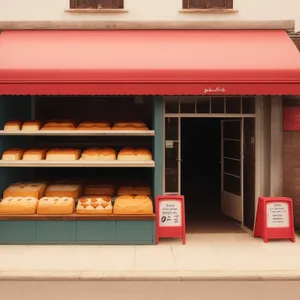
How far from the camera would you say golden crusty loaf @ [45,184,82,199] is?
32.6ft

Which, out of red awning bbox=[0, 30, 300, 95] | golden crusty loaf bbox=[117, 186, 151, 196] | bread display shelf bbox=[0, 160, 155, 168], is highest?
red awning bbox=[0, 30, 300, 95]

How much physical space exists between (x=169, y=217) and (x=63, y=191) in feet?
7.90

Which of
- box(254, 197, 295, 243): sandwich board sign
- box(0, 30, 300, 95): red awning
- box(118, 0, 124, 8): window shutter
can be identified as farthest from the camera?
box(118, 0, 124, 8): window shutter

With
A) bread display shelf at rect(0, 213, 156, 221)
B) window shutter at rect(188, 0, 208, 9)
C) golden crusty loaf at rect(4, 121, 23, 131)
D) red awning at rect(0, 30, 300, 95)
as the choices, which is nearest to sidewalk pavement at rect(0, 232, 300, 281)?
bread display shelf at rect(0, 213, 156, 221)

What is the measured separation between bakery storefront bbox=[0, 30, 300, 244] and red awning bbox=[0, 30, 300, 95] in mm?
20

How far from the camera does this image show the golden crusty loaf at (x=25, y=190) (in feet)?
31.9

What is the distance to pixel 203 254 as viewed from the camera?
28.1 ft

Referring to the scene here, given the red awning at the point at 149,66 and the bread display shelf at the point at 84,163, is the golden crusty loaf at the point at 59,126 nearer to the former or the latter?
the bread display shelf at the point at 84,163

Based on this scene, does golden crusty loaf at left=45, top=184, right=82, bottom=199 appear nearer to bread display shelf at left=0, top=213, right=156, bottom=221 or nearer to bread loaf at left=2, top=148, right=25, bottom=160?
bread display shelf at left=0, top=213, right=156, bottom=221

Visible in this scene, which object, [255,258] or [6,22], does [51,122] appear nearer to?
[6,22]

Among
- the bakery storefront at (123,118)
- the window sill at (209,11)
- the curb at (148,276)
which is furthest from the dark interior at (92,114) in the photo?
the curb at (148,276)

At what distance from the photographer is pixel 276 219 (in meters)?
9.52

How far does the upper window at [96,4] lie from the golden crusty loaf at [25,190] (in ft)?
14.5

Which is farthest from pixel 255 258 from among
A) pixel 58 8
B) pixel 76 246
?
pixel 58 8
